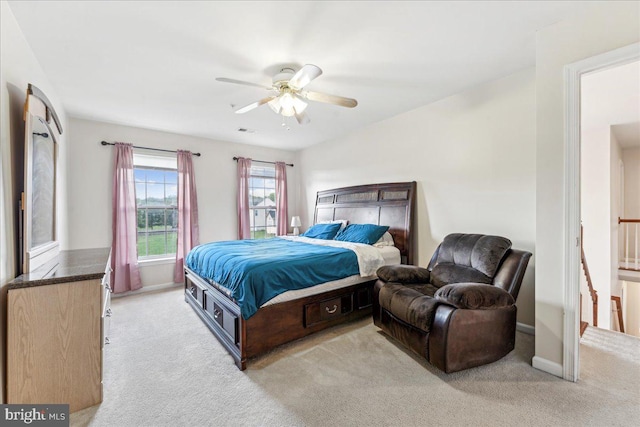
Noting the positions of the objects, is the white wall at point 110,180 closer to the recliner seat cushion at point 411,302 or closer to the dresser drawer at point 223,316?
the dresser drawer at point 223,316

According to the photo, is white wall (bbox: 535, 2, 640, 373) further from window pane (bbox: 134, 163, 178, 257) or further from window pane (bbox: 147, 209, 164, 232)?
window pane (bbox: 147, 209, 164, 232)

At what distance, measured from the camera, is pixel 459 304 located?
1.98 metres

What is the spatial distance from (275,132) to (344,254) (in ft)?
9.07

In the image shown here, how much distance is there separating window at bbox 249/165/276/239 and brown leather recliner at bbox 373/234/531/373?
3.56 m

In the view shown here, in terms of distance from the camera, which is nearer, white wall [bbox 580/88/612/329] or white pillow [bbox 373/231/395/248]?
white pillow [bbox 373/231/395/248]

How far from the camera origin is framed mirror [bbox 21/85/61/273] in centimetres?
176

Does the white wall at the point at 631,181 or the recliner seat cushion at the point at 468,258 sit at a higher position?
the white wall at the point at 631,181

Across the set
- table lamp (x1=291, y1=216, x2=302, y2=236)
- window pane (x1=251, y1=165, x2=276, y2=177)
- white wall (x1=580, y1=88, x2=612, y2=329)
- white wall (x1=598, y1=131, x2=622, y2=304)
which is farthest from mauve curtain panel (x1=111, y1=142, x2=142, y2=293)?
white wall (x1=598, y1=131, x2=622, y2=304)

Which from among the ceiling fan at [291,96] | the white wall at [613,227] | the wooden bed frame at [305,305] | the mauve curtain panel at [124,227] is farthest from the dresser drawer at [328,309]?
the white wall at [613,227]

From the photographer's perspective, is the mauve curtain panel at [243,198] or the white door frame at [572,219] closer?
the white door frame at [572,219]

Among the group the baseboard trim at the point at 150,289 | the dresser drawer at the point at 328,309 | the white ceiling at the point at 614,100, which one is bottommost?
the baseboard trim at the point at 150,289

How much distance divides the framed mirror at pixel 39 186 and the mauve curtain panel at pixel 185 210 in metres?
2.09

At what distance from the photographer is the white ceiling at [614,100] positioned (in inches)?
102

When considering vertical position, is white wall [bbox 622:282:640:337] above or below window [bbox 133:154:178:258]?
below
